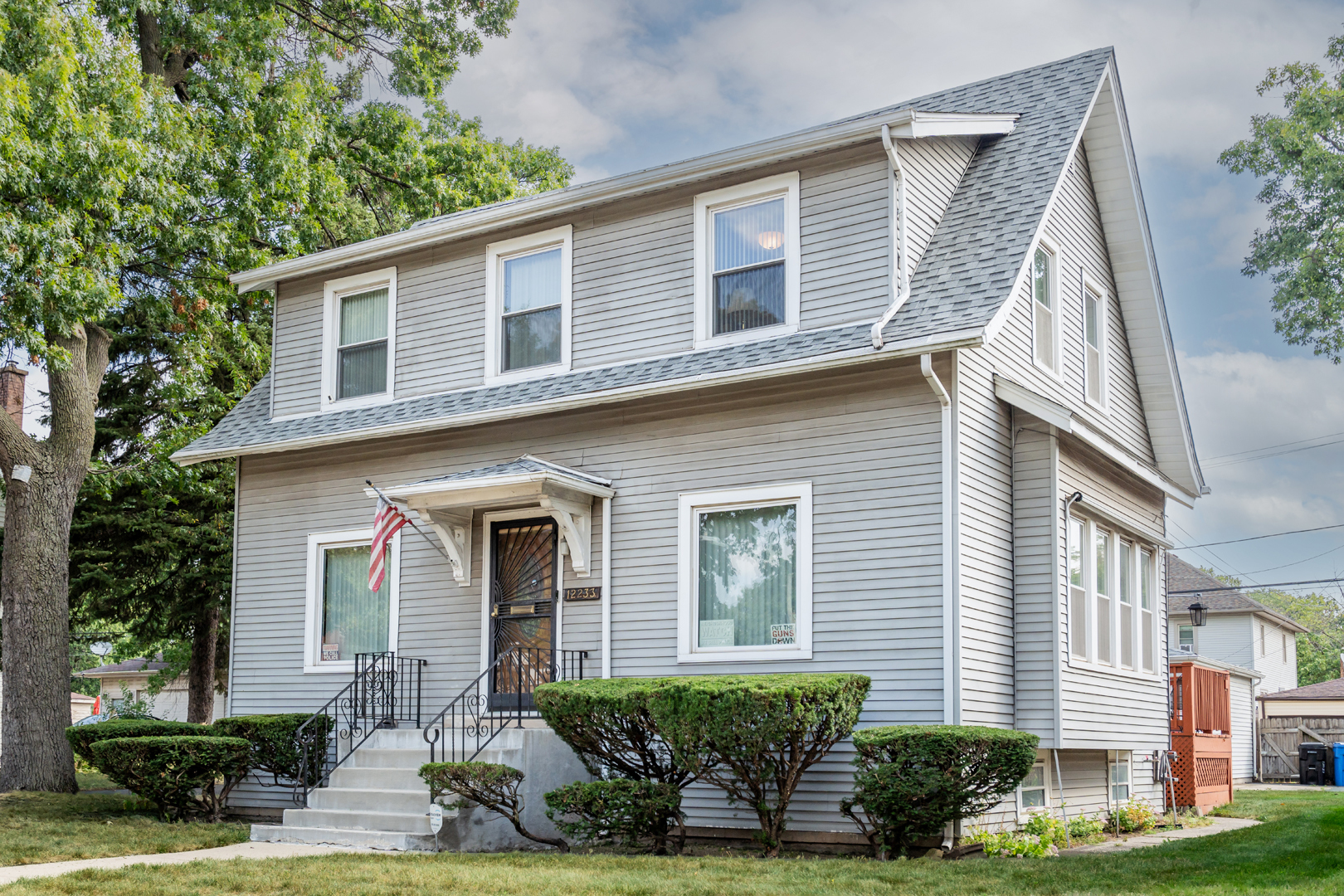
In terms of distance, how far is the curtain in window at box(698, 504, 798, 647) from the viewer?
37.0ft

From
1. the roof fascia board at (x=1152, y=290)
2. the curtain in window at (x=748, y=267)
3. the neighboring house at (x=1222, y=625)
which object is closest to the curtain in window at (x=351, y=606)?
the curtain in window at (x=748, y=267)

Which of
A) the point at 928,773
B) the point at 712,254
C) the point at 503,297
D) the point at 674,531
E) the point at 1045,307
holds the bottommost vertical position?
the point at 928,773

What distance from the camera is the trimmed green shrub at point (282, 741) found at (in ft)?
43.3

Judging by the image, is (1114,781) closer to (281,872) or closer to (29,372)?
(281,872)

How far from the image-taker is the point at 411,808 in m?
11.0

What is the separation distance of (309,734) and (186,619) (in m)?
10.3

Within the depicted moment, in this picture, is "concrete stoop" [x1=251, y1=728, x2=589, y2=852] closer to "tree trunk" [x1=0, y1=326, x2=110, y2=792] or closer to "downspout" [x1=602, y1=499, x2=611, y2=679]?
"downspout" [x1=602, y1=499, x2=611, y2=679]

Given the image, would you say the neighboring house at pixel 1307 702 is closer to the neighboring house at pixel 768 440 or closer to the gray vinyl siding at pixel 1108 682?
the gray vinyl siding at pixel 1108 682

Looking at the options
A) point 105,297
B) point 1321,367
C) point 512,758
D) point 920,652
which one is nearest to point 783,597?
point 920,652

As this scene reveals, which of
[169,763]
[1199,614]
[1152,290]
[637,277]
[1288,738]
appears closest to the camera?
[169,763]

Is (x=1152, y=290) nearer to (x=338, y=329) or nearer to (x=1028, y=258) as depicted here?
(x=1028, y=258)

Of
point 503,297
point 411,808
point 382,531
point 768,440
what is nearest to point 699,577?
point 768,440

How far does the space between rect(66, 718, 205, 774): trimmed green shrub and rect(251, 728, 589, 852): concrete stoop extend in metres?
2.66

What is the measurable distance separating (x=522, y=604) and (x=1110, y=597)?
6721 millimetres
